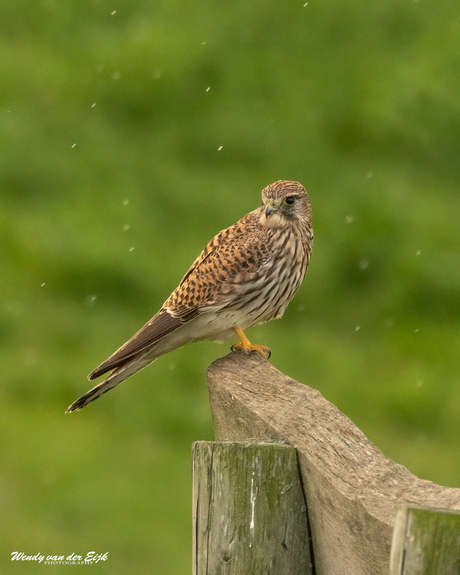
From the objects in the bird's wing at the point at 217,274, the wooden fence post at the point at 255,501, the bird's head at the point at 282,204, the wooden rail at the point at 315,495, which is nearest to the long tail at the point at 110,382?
the bird's wing at the point at 217,274

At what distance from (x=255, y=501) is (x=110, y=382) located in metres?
1.74

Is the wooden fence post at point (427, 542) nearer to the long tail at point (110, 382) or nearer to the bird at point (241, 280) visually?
the long tail at point (110, 382)

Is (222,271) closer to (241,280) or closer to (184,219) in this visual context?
(241,280)

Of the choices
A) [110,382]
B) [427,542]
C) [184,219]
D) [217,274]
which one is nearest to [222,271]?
[217,274]

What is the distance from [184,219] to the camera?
7258 millimetres

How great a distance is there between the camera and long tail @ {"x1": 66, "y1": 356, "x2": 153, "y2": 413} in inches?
146

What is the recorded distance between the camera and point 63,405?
612 centimetres

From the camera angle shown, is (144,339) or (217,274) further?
(217,274)

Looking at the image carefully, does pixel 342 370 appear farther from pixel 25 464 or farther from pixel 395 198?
pixel 25 464

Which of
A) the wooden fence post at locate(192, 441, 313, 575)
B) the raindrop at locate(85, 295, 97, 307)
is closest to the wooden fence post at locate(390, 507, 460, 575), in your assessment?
the wooden fence post at locate(192, 441, 313, 575)

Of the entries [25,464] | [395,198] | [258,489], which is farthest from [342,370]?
[258,489]

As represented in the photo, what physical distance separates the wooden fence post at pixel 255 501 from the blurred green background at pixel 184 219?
A: 3067mm

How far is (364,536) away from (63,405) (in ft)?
14.5

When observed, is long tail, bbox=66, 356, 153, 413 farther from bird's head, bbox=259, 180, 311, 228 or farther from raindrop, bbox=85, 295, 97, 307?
raindrop, bbox=85, 295, 97, 307
